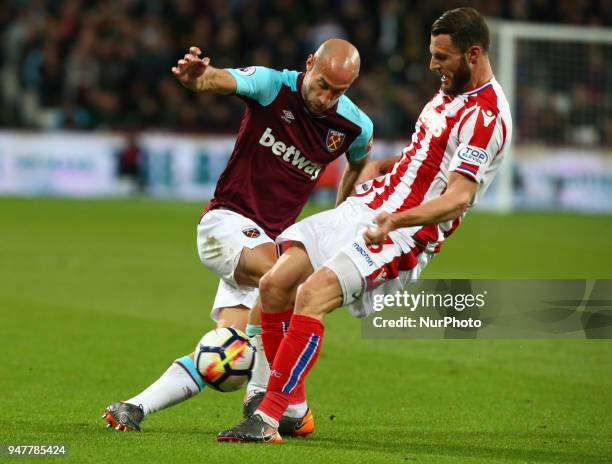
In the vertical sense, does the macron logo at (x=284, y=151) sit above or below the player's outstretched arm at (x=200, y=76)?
below

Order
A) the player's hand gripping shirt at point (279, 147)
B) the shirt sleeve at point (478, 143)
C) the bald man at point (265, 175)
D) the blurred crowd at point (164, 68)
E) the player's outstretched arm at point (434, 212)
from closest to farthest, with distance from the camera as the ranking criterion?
the player's outstretched arm at point (434, 212)
the shirt sleeve at point (478, 143)
the bald man at point (265, 175)
the player's hand gripping shirt at point (279, 147)
the blurred crowd at point (164, 68)

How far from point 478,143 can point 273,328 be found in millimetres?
1403

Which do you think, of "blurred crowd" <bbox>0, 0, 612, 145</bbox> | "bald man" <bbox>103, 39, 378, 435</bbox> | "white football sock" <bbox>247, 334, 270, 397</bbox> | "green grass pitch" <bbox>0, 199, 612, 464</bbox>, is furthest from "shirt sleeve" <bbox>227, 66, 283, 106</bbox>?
"blurred crowd" <bbox>0, 0, 612, 145</bbox>

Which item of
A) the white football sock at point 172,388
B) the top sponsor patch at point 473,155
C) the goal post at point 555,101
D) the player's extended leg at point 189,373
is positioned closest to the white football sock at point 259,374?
the player's extended leg at point 189,373

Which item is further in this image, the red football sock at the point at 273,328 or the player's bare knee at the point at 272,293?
the red football sock at the point at 273,328

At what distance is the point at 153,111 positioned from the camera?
73.1 ft

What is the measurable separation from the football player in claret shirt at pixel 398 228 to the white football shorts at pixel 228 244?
49cm

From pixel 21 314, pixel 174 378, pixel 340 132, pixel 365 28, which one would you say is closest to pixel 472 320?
pixel 340 132

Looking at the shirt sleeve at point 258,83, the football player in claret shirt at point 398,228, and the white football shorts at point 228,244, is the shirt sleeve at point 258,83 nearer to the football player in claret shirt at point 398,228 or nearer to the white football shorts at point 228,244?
the white football shorts at point 228,244

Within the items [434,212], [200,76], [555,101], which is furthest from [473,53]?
[555,101]

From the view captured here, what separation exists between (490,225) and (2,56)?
9.93 meters

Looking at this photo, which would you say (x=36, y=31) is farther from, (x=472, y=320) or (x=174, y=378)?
(x=174, y=378)

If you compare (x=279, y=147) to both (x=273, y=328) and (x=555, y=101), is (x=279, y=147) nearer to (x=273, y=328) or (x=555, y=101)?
(x=273, y=328)

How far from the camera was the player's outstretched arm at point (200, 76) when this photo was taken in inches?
227
